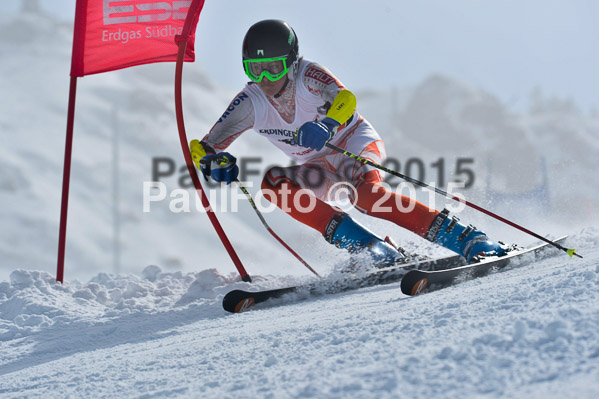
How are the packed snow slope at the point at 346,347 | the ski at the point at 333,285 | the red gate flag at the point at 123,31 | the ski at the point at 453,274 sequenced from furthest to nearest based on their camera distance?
the red gate flag at the point at 123,31 < the ski at the point at 333,285 < the ski at the point at 453,274 < the packed snow slope at the point at 346,347

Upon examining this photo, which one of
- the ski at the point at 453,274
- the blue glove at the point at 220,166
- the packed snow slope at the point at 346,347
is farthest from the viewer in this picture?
the blue glove at the point at 220,166

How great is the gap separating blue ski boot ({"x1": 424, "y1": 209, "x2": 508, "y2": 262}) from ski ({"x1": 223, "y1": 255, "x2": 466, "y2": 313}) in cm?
31

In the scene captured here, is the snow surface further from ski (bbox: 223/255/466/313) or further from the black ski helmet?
the black ski helmet

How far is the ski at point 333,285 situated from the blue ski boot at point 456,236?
31 centimetres

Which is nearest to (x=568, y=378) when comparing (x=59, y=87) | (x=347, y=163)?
(x=347, y=163)

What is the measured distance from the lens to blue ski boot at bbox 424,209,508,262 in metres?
3.28

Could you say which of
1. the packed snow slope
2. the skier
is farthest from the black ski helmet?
the packed snow slope

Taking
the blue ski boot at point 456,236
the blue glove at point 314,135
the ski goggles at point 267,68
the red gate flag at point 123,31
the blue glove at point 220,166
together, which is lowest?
the blue ski boot at point 456,236

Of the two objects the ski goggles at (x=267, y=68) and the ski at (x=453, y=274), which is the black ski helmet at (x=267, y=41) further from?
the ski at (x=453, y=274)

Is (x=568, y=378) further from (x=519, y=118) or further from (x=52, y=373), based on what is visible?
(x=519, y=118)

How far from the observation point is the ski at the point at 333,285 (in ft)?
10.2

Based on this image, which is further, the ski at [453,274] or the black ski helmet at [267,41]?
the black ski helmet at [267,41]

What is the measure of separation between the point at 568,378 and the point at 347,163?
2.49 m

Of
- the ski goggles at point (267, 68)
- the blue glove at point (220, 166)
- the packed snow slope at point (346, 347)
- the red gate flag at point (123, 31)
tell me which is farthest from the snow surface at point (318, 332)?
the red gate flag at point (123, 31)
